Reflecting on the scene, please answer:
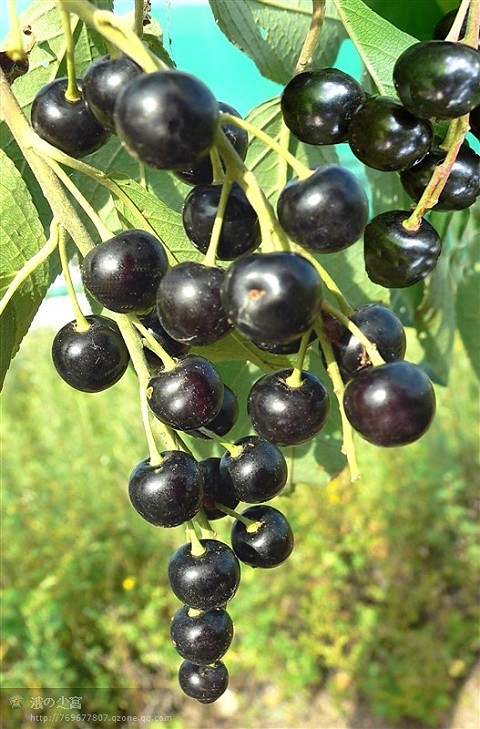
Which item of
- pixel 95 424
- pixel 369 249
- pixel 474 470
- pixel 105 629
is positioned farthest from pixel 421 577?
pixel 369 249

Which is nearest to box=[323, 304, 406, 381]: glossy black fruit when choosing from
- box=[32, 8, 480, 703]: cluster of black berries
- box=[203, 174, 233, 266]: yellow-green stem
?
box=[32, 8, 480, 703]: cluster of black berries

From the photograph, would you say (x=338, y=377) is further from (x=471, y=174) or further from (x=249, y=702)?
(x=249, y=702)

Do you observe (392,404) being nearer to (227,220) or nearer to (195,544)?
(227,220)

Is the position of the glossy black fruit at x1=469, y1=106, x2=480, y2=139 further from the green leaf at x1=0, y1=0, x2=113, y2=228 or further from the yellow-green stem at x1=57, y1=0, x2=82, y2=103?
the green leaf at x1=0, y1=0, x2=113, y2=228

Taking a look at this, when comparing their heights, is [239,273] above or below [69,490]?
above

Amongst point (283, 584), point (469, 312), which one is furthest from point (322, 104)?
point (283, 584)
